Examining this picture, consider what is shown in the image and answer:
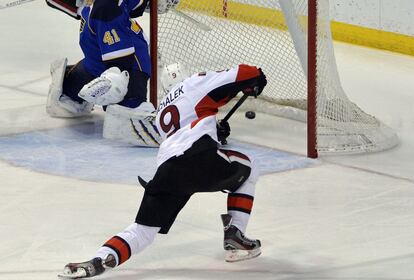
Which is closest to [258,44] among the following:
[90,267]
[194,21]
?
[194,21]

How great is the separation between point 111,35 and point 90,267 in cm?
202

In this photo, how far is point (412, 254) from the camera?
4570 mm

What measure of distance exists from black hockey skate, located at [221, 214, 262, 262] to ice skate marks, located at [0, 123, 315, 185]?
3.51 ft

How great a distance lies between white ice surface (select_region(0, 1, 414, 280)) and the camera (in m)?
4.45

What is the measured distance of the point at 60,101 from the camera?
654 centimetres

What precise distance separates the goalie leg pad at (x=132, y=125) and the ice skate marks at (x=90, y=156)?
4 centimetres

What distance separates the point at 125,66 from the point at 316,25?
939 mm

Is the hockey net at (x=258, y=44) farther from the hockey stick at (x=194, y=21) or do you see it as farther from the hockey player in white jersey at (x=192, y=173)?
the hockey player in white jersey at (x=192, y=173)

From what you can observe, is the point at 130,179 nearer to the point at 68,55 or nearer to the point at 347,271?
the point at 347,271

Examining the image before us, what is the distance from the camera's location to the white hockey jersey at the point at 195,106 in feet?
14.3

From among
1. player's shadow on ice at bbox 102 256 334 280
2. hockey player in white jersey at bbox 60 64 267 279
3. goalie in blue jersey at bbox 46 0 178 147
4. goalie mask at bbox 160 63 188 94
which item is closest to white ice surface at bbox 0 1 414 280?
player's shadow on ice at bbox 102 256 334 280

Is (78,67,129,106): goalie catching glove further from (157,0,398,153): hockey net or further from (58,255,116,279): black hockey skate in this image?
(58,255,116,279): black hockey skate

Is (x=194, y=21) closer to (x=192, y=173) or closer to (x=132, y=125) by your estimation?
(x=132, y=125)

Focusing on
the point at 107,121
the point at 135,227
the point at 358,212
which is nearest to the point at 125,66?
the point at 107,121
